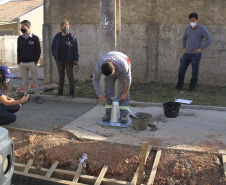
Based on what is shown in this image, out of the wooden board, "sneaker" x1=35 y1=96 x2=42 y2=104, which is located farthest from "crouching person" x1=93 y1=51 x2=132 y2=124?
"sneaker" x1=35 y1=96 x2=42 y2=104

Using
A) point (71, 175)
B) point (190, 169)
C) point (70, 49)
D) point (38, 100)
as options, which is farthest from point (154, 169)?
point (38, 100)

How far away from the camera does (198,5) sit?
8.48m

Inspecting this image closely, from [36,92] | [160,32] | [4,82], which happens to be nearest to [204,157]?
[4,82]

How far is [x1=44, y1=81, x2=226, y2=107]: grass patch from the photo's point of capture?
6.97 metres

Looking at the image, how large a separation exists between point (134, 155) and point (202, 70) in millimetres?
5731

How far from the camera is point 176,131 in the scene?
5.02 m

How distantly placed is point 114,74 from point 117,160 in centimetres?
194

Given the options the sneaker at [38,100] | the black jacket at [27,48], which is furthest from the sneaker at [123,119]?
the black jacket at [27,48]

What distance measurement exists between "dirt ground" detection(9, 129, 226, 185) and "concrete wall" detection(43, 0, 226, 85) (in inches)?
206

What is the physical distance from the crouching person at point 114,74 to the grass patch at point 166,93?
1754mm

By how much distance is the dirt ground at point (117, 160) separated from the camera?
3.68 m

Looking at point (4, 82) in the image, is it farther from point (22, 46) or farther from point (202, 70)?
point (202, 70)

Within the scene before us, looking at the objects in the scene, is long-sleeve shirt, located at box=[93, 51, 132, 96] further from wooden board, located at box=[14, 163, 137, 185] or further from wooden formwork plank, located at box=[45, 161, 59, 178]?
wooden board, located at box=[14, 163, 137, 185]

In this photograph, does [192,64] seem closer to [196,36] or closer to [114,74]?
[196,36]
